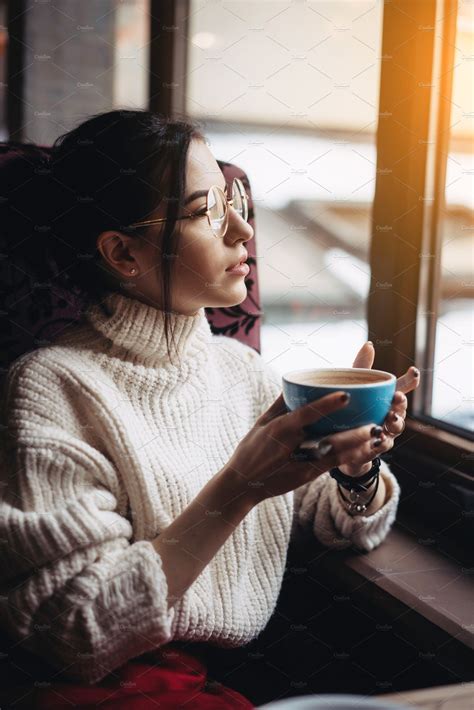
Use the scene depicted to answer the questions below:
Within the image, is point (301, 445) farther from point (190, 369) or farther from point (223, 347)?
point (223, 347)

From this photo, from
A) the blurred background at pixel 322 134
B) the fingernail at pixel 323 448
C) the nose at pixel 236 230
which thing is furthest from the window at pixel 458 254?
the fingernail at pixel 323 448

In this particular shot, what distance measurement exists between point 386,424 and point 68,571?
0.40 meters

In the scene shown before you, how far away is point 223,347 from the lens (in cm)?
123

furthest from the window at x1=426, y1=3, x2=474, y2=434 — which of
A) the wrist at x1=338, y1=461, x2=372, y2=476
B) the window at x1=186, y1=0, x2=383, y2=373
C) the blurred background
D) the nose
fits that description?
the nose

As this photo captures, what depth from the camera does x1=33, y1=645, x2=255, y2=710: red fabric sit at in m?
0.88

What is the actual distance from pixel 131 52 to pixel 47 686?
8.04 feet

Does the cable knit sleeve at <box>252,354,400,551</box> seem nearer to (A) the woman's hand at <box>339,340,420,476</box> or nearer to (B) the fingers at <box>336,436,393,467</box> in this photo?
Answer: (A) the woman's hand at <box>339,340,420,476</box>

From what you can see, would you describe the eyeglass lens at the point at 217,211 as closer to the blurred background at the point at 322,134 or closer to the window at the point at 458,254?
the blurred background at the point at 322,134

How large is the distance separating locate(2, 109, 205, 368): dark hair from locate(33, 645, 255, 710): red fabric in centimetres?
42

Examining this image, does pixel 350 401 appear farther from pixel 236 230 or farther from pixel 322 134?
pixel 322 134

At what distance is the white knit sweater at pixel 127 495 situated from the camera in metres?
0.85

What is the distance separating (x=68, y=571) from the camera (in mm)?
854

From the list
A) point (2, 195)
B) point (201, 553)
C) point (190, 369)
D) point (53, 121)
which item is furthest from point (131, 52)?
point (201, 553)

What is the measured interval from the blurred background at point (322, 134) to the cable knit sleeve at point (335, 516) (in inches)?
7.1
